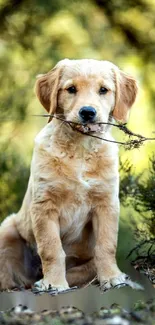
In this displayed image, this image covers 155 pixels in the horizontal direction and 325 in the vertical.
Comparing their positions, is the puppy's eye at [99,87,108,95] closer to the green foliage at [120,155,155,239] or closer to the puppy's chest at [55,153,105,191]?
the puppy's chest at [55,153,105,191]

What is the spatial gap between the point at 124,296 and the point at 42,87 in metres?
1.40

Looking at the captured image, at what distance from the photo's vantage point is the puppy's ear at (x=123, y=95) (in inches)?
173

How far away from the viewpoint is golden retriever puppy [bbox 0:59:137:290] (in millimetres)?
4262

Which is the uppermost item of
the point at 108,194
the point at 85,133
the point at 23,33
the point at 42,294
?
the point at 23,33

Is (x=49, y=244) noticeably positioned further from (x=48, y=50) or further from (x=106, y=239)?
(x=48, y=50)

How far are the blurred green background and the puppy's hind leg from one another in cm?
218

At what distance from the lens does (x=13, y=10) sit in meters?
7.29

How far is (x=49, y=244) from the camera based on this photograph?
4289mm

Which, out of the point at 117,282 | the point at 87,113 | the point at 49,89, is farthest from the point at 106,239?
the point at 49,89

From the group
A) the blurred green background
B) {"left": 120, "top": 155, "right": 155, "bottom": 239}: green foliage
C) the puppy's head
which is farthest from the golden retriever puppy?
the blurred green background

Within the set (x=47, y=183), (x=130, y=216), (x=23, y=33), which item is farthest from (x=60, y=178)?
(x=23, y=33)

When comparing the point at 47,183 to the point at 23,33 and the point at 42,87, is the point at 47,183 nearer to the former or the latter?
the point at 42,87

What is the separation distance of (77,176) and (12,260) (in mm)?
754

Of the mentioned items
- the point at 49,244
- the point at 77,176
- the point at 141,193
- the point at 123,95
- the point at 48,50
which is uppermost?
the point at 48,50
